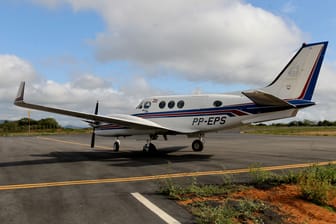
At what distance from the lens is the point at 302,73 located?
1527cm

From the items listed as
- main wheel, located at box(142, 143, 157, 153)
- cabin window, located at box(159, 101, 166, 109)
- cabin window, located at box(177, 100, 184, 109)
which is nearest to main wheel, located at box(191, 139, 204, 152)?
main wheel, located at box(142, 143, 157, 153)

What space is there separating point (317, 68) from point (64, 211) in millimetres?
13415

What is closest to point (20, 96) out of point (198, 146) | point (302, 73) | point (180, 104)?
point (180, 104)

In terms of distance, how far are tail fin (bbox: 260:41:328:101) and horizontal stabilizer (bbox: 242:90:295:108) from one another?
0.80 metres

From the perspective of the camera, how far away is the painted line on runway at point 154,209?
597 cm

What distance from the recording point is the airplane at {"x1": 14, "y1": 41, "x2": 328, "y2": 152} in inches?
593

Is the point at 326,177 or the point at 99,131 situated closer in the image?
the point at 326,177

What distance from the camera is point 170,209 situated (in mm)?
6727

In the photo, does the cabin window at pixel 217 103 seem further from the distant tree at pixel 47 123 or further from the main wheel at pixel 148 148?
the distant tree at pixel 47 123

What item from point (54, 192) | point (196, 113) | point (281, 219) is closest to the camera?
point (281, 219)

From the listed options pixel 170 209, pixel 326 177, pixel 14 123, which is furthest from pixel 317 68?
pixel 14 123

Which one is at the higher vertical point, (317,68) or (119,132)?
(317,68)

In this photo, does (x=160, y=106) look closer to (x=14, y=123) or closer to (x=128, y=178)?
(x=128, y=178)

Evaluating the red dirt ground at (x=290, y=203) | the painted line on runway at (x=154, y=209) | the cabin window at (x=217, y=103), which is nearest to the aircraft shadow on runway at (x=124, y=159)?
the cabin window at (x=217, y=103)
